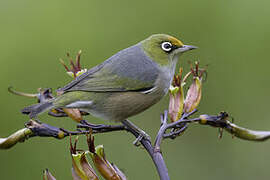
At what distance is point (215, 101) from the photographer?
6.30m

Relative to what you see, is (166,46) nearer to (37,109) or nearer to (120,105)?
(120,105)

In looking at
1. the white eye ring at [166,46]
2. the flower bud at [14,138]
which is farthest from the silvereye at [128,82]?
the flower bud at [14,138]

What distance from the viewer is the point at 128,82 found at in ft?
14.1

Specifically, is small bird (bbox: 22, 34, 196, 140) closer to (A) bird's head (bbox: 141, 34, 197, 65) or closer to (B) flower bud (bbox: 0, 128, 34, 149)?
(A) bird's head (bbox: 141, 34, 197, 65)

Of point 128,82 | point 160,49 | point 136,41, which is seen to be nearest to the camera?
point 128,82

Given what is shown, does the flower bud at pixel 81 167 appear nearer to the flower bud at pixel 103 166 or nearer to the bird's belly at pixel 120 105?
the flower bud at pixel 103 166

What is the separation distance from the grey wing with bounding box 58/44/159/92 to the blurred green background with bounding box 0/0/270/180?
76.7 inches

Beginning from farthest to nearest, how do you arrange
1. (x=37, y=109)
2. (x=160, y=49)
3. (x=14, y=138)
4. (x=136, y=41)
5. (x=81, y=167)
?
(x=136, y=41) < (x=160, y=49) < (x=37, y=109) < (x=81, y=167) < (x=14, y=138)

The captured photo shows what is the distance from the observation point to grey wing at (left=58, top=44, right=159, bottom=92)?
166 inches

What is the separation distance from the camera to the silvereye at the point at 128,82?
4.10m

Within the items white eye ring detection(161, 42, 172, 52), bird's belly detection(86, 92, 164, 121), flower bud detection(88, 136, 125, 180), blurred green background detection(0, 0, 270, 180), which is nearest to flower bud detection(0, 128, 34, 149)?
flower bud detection(88, 136, 125, 180)

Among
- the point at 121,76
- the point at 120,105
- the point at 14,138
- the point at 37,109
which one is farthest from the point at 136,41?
the point at 14,138

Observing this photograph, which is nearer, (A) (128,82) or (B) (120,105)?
(B) (120,105)

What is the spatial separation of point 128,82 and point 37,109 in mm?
1101
